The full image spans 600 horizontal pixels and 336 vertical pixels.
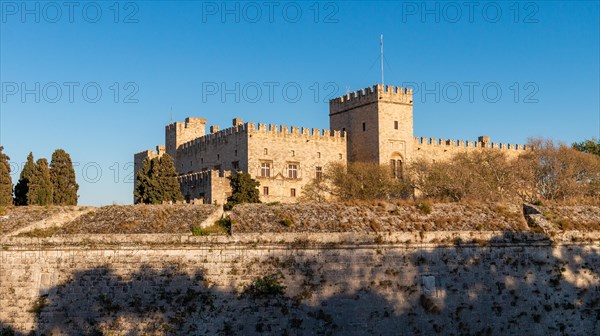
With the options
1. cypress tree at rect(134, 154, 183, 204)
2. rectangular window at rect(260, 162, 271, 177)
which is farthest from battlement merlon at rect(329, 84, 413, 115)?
cypress tree at rect(134, 154, 183, 204)

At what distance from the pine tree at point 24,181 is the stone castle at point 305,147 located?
13711 mm

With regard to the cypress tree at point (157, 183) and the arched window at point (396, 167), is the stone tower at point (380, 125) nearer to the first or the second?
the arched window at point (396, 167)

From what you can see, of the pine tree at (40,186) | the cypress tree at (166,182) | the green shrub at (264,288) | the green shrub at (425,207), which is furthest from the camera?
the cypress tree at (166,182)

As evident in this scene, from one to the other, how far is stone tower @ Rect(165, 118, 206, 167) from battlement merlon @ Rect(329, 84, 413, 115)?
45.0 feet

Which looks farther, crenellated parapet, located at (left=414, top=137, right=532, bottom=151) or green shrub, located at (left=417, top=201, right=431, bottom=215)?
crenellated parapet, located at (left=414, top=137, right=532, bottom=151)

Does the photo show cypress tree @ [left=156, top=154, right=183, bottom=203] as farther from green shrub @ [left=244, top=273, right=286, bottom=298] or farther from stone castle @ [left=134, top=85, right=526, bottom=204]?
green shrub @ [left=244, top=273, right=286, bottom=298]

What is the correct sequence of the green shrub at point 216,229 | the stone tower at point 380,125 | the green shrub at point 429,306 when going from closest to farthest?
the green shrub at point 216,229 < the green shrub at point 429,306 < the stone tower at point 380,125

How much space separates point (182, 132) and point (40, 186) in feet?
85.5

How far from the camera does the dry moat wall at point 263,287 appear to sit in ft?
59.6

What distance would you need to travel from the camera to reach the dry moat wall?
1817cm

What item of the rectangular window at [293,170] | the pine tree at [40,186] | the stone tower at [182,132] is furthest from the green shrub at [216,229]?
the stone tower at [182,132]

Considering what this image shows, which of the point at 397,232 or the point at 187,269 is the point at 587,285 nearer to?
the point at 397,232

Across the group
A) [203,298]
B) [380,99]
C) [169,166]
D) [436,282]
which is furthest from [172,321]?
[380,99]

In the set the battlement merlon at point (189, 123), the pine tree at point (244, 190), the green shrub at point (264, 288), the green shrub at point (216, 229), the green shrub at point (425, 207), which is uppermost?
the battlement merlon at point (189, 123)
